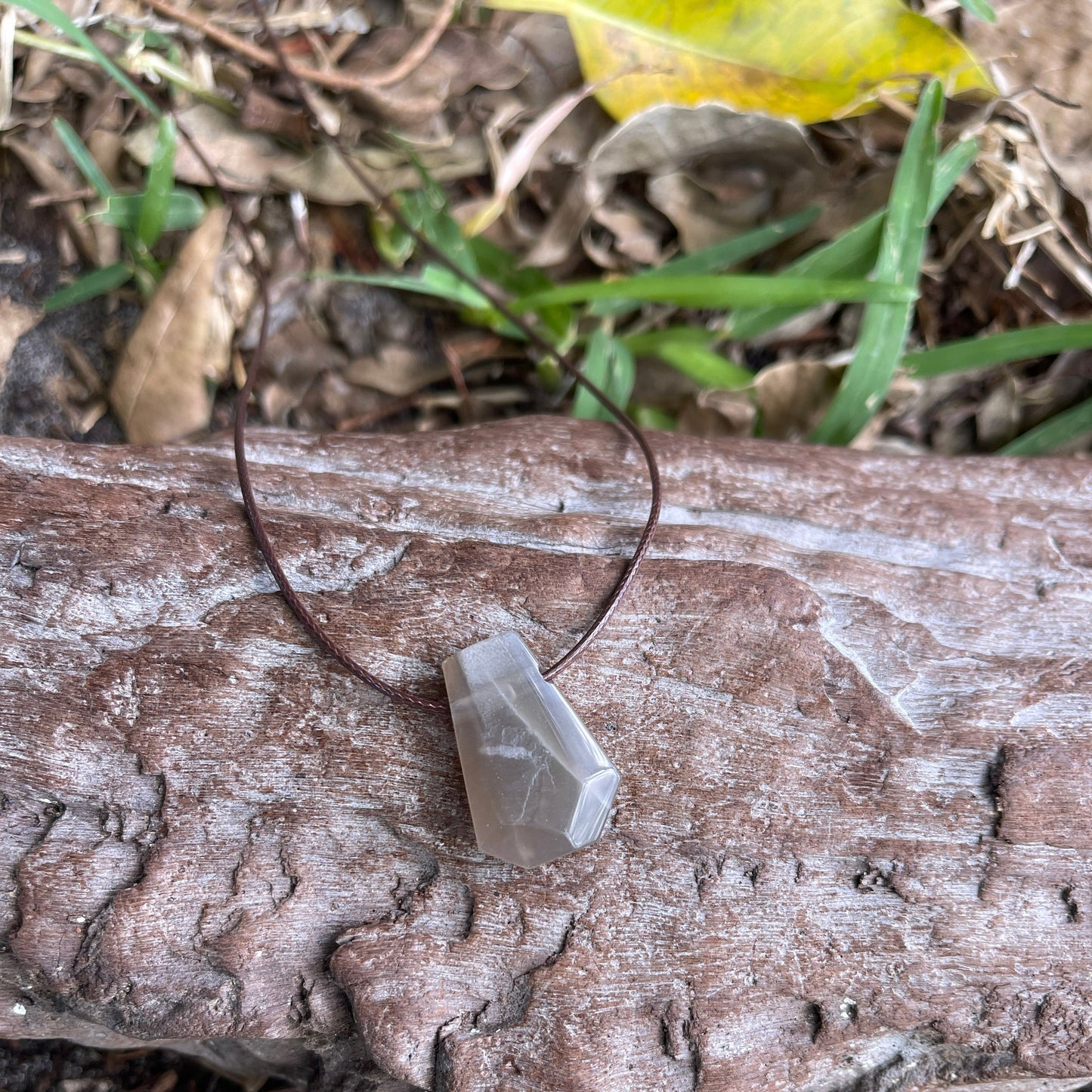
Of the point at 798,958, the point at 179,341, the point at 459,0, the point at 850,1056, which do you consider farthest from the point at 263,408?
the point at 850,1056

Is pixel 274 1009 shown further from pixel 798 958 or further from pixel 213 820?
pixel 798 958

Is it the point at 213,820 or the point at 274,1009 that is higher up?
the point at 213,820

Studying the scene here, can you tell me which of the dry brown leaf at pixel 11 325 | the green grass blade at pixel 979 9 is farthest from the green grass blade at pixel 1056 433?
the dry brown leaf at pixel 11 325

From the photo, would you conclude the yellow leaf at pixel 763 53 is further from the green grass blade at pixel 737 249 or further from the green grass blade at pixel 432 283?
the green grass blade at pixel 432 283

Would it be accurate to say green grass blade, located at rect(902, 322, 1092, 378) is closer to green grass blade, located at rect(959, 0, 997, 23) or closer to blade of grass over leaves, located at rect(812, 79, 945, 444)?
blade of grass over leaves, located at rect(812, 79, 945, 444)

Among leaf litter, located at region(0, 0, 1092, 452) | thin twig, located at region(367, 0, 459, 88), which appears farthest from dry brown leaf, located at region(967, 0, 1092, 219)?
thin twig, located at region(367, 0, 459, 88)

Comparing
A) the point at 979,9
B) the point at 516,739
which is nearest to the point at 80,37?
the point at 516,739

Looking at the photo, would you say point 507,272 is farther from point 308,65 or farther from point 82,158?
point 82,158
